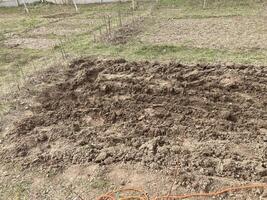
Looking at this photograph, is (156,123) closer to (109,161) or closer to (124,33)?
(109,161)

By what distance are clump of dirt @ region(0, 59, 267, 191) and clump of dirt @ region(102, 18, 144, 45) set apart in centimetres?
214

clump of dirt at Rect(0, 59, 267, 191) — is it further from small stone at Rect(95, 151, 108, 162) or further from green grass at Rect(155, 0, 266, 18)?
green grass at Rect(155, 0, 266, 18)

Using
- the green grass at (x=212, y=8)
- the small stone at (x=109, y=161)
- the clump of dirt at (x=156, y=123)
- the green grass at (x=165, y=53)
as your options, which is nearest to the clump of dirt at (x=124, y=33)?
the green grass at (x=165, y=53)

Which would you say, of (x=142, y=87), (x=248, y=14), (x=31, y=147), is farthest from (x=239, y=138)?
(x=248, y=14)

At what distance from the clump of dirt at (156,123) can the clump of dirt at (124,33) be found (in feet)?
7.03

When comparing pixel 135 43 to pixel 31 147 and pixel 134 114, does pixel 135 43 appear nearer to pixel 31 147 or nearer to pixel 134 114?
pixel 134 114

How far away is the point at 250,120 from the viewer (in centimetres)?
575

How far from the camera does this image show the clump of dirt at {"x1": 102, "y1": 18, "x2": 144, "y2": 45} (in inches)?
392

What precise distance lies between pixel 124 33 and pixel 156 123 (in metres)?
5.04

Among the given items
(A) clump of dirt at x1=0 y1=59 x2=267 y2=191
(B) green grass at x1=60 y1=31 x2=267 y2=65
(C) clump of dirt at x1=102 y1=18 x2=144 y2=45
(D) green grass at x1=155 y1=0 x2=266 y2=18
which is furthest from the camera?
(D) green grass at x1=155 y1=0 x2=266 y2=18

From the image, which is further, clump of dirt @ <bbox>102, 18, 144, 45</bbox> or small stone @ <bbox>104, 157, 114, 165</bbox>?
clump of dirt @ <bbox>102, 18, 144, 45</bbox>

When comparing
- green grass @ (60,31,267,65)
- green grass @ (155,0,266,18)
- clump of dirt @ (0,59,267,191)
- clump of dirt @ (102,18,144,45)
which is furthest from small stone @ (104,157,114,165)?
green grass @ (155,0,266,18)

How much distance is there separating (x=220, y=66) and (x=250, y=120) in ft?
6.28

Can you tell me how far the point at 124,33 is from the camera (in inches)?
414
